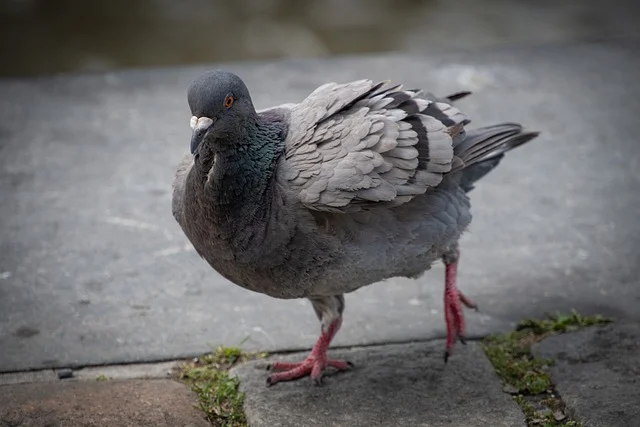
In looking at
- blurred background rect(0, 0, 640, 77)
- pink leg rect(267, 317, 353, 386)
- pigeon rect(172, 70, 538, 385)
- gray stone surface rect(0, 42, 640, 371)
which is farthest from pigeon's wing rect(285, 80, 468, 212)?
blurred background rect(0, 0, 640, 77)

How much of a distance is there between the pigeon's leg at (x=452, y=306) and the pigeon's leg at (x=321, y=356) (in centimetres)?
48

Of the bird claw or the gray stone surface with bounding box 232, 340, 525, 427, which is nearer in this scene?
the gray stone surface with bounding box 232, 340, 525, 427

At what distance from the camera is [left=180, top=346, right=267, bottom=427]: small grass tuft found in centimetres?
411

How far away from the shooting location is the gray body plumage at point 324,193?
13.0 ft

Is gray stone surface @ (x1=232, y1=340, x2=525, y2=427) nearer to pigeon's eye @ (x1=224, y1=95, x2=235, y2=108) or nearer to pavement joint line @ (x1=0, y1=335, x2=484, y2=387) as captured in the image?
pavement joint line @ (x1=0, y1=335, x2=484, y2=387)

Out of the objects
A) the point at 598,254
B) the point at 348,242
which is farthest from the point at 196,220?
the point at 598,254

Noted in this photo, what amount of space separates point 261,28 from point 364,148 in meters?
5.57

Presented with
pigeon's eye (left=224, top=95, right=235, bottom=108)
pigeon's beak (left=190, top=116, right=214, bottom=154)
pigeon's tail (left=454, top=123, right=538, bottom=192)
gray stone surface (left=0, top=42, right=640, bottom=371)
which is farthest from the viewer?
gray stone surface (left=0, top=42, right=640, bottom=371)

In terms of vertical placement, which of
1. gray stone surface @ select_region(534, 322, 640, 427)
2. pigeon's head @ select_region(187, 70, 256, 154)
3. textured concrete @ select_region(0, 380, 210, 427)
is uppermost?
pigeon's head @ select_region(187, 70, 256, 154)

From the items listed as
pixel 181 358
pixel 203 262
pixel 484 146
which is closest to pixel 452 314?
pixel 484 146

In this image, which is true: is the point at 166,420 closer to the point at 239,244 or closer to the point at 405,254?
the point at 239,244

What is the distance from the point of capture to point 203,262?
17.4ft

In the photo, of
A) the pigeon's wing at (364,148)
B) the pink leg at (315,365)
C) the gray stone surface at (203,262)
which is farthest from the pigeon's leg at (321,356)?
the pigeon's wing at (364,148)

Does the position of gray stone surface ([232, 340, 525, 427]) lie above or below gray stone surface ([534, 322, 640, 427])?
below
